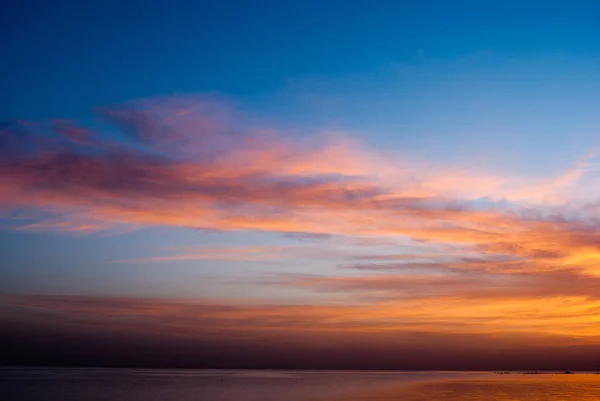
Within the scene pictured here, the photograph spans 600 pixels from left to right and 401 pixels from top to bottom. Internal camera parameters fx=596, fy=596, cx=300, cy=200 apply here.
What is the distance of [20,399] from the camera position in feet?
182

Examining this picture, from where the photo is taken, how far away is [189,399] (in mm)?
57188

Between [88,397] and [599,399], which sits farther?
[88,397]

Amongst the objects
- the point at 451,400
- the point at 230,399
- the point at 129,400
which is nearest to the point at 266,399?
the point at 230,399

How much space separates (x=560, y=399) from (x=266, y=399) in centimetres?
2729

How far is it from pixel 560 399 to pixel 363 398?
59.5 feet

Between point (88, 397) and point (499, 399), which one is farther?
point (88, 397)

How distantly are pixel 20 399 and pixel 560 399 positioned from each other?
50.1 meters

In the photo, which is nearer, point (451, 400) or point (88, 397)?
point (451, 400)

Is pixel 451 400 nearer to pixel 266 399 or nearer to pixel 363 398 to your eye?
pixel 363 398

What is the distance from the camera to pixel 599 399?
179 ft

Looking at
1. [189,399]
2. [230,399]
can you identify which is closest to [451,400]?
[230,399]

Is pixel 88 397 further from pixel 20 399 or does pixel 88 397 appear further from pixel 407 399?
pixel 407 399

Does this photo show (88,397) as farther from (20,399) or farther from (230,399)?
(230,399)

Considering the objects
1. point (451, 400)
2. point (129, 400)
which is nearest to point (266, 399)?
point (129, 400)
